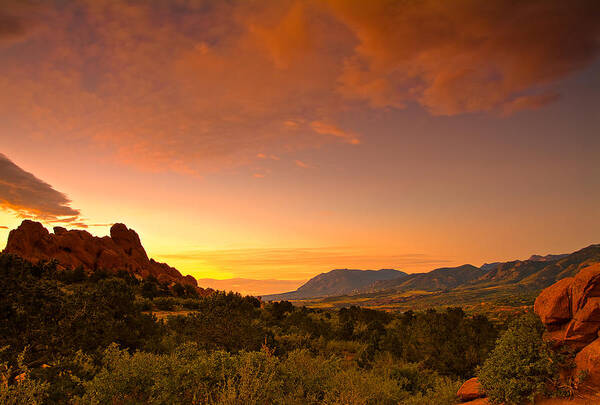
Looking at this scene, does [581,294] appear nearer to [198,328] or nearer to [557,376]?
[557,376]

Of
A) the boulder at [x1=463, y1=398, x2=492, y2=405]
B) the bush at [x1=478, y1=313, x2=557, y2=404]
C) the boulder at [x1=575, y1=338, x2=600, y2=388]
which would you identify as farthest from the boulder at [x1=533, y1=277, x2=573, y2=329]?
the boulder at [x1=463, y1=398, x2=492, y2=405]

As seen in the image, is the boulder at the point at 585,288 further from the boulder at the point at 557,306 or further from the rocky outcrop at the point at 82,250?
the rocky outcrop at the point at 82,250

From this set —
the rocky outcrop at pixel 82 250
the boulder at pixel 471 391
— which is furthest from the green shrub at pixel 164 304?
the boulder at pixel 471 391

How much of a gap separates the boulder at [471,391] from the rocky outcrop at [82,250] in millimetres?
60102

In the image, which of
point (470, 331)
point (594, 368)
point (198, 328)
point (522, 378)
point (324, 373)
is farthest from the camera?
point (470, 331)

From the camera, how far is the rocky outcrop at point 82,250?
59.8 m

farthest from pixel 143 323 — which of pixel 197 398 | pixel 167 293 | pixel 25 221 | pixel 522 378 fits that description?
pixel 25 221

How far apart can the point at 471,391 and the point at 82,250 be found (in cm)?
7507

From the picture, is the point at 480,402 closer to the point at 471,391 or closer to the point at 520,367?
the point at 471,391

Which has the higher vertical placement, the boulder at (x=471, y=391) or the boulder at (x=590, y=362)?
the boulder at (x=590, y=362)

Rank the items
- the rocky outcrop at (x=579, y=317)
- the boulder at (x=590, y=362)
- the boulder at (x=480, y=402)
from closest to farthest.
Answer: the boulder at (x=590, y=362) → the rocky outcrop at (x=579, y=317) → the boulder at (x=480, y=402)

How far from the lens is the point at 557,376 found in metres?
9.99

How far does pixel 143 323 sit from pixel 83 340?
4417 mm

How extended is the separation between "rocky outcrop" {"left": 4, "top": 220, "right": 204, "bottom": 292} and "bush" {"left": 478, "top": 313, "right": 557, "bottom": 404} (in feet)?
202
